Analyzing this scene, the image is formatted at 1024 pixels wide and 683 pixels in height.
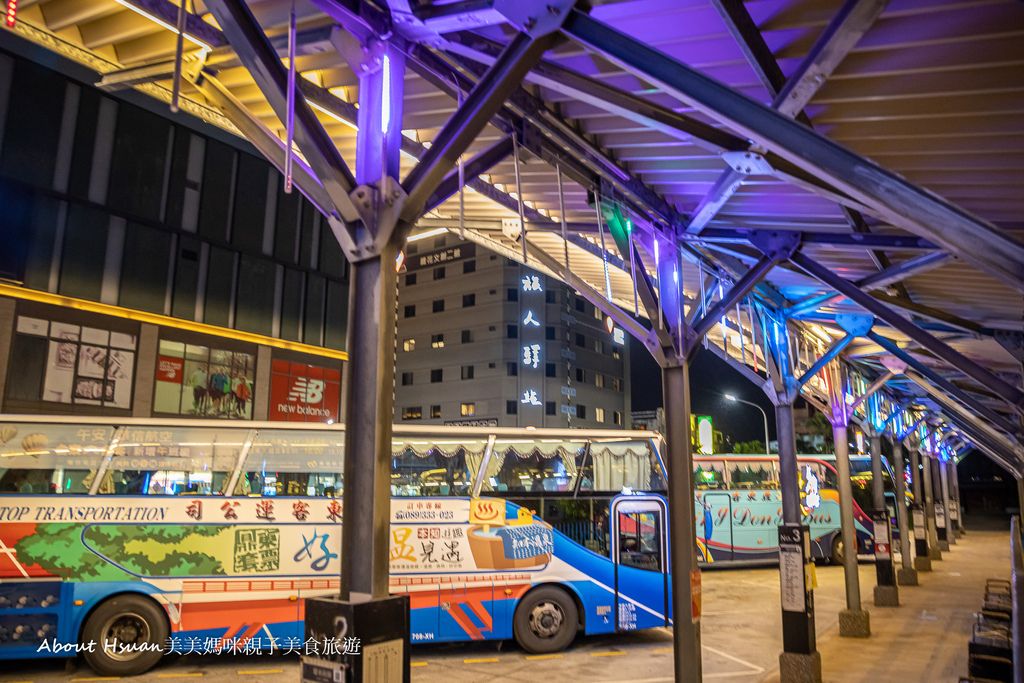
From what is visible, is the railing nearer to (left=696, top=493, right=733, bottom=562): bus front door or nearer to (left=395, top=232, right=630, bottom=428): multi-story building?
(left=696, top=493, right=733, bottom=562): bus front door

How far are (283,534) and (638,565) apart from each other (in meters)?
5.22

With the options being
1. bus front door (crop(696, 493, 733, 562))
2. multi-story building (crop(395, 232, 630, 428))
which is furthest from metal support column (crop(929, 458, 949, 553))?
multi-story building (crop(395, 232, 630, 428))

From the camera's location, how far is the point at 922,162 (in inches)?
217

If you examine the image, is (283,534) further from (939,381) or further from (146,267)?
(146,267)

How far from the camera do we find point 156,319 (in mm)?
22422

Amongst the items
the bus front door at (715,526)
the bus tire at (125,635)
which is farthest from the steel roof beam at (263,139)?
the bus front door at (715,526)

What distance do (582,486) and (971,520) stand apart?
47485 millimetres

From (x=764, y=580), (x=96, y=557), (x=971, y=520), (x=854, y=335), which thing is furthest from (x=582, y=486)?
(x=971, y=520)

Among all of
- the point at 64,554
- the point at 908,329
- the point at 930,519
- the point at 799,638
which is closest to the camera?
the point at 908,329

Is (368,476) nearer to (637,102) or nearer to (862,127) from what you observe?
(637,102)

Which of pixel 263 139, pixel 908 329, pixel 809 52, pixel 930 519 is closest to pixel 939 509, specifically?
pixel 930 519

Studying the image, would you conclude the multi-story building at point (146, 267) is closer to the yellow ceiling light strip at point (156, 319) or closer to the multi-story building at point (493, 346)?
the yellow ceiling light strip at point (156, 319)

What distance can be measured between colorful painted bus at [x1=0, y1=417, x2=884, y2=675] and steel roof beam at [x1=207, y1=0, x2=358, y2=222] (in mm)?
6419

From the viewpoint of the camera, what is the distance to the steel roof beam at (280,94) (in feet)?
11.6
